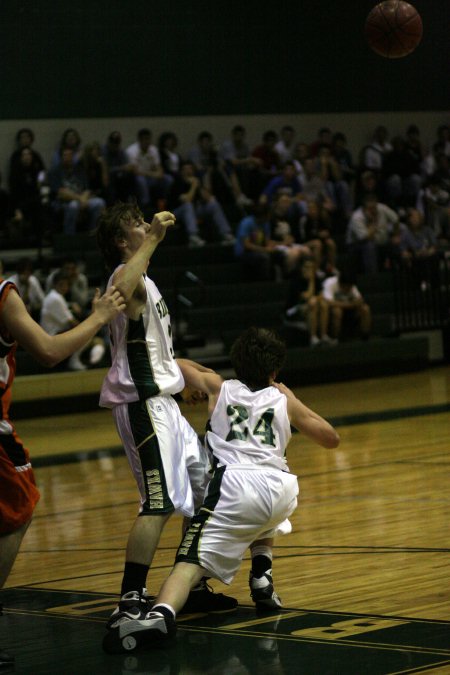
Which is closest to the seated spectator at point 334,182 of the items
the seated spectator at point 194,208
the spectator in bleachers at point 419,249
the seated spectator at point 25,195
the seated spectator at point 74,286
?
the spectator in bleachers at point 419,249

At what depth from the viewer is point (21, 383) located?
1323cm

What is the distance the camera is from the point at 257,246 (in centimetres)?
1617

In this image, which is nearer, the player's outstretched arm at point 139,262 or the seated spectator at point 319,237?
the player's outstretched arm at point 139,262

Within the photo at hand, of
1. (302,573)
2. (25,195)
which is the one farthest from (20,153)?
(302,573)

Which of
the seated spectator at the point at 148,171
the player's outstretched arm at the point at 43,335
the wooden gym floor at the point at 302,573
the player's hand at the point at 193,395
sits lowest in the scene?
the wooden gym floor at the point at 302,573

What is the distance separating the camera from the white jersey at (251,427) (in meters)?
5.00

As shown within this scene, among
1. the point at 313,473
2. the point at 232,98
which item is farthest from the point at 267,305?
the point at 313,473

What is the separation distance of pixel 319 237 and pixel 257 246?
0.80m

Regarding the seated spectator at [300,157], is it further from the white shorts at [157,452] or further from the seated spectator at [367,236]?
the white shorts at [157,452]

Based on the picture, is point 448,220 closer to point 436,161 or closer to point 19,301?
point 436,161

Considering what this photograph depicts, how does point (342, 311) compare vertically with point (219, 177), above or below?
below

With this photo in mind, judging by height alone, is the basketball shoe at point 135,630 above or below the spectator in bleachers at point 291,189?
below

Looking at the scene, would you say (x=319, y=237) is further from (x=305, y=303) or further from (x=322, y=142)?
(x=322, y=142)

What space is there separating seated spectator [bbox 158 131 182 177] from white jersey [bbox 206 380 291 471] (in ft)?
40.8
